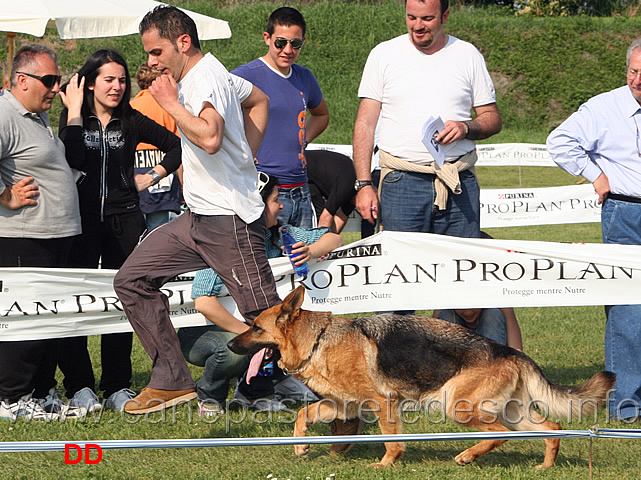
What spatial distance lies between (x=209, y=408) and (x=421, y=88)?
2.53 m

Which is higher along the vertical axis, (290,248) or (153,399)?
(290,248)

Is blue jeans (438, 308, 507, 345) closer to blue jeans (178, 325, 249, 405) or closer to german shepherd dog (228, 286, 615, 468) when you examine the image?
german shepherd dog (228, 286, 615, 468)

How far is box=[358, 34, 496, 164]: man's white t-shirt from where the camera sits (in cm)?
537

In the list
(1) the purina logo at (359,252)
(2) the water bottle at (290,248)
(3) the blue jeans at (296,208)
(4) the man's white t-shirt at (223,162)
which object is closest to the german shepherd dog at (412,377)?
(4) the man's white t-shirt at (223,162)

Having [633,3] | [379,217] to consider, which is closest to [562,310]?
[379,217]

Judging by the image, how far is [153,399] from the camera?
4457 mm

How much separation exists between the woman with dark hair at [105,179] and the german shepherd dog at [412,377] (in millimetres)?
1558

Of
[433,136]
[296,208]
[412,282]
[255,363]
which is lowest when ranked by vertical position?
[255,363]

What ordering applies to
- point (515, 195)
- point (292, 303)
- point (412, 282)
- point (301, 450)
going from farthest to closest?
point (515, 195) → point (412, 282) → point (301, 450) → point (292, 303)

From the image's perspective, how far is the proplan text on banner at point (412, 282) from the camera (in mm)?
5375

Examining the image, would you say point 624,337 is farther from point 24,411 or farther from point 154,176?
point 24,411

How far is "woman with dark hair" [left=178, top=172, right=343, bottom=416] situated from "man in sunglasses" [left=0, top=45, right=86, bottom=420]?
0.85m

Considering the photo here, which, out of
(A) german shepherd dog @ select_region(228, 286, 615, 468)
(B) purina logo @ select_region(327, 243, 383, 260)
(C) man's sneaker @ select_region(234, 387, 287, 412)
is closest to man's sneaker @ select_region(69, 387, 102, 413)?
(C) man's sneaker @ select_region(234, 387, 287, 412)

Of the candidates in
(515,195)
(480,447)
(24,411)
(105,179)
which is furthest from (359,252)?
(515,195)
